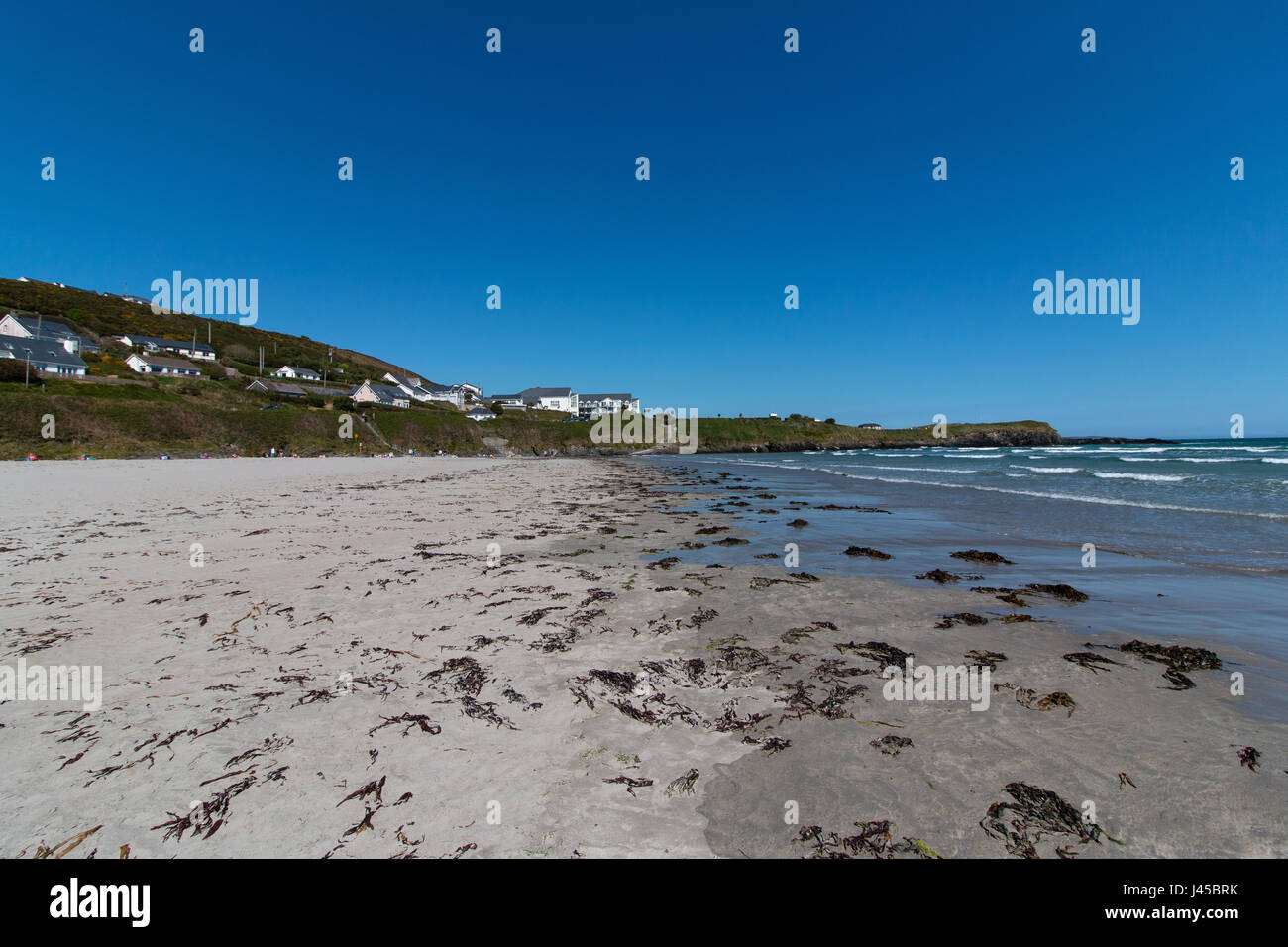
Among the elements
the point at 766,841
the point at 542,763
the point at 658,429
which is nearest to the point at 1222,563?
the point at 766,841

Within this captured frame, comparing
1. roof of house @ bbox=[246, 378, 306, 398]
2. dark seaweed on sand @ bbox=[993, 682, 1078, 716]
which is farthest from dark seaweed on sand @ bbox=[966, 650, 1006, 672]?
roof of house @ bbox=[246, 378, 306, 398]

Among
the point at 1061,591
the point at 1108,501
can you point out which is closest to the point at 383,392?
the point at 1108,501

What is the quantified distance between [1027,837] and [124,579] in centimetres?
1140

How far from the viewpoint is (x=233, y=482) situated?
23734 millimetres

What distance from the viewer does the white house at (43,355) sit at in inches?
2304

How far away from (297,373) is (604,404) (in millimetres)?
71644

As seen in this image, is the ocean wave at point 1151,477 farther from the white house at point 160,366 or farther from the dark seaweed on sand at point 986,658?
the white house at point 160,366

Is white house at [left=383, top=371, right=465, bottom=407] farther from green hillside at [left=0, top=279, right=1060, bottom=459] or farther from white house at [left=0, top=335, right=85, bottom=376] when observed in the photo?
white house at [left=0, top=335, right=85, bottom=376]

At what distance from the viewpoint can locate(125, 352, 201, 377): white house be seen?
7569 centimetres

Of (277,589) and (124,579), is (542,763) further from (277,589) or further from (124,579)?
(124,579)

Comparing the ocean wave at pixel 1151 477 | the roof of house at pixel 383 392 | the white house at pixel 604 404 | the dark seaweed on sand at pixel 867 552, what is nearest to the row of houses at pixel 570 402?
the white house at pixel 604 404

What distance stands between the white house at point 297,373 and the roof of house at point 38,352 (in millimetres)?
35635

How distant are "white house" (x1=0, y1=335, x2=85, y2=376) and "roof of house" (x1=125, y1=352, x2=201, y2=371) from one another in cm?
1272

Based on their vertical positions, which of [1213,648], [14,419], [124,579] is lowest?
[1213,648]
